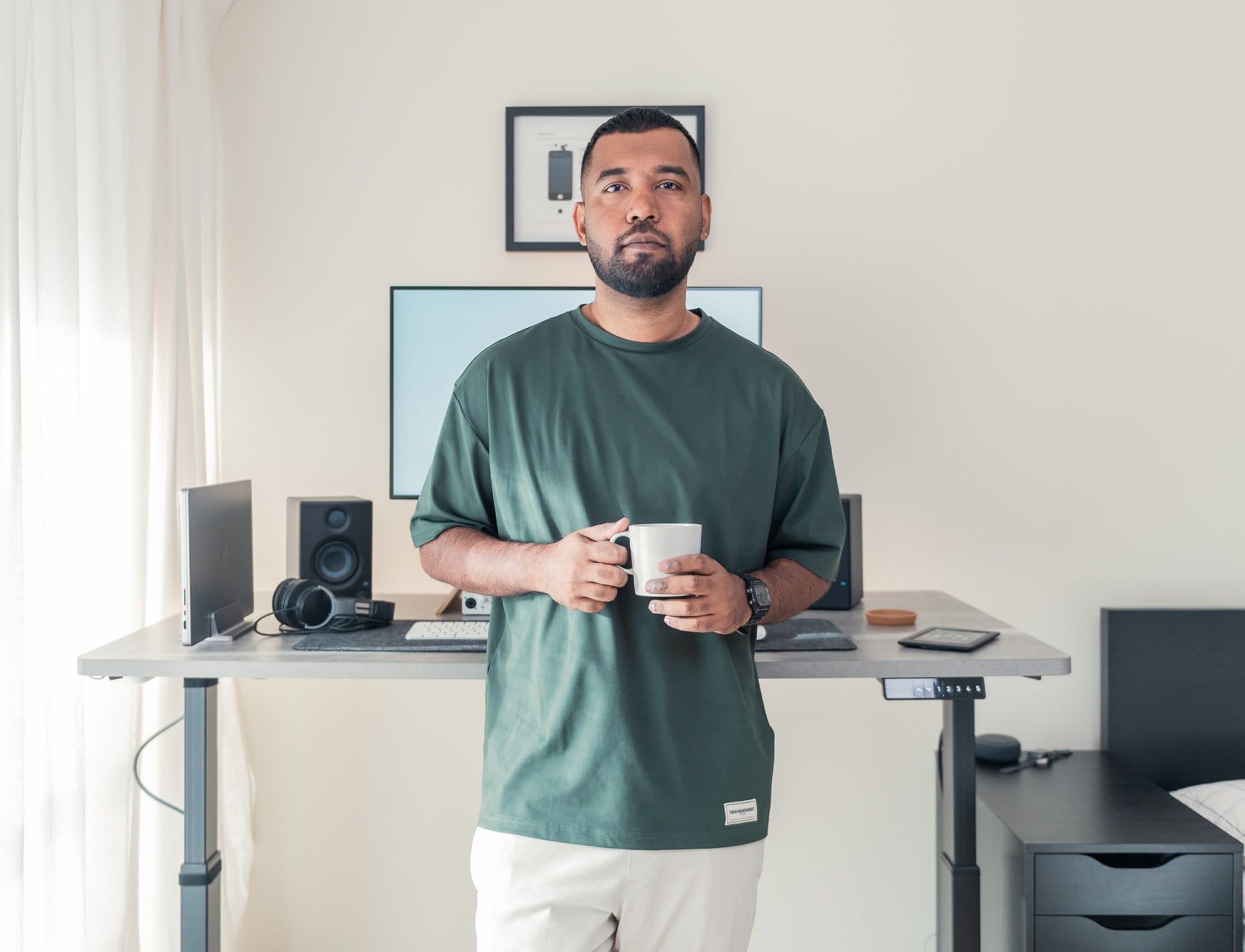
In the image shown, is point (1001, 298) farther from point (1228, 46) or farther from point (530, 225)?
point (530, 225)

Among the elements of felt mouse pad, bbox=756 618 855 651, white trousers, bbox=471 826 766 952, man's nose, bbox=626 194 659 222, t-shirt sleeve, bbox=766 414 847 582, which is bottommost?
white trousers, bbox=471 826 766 952

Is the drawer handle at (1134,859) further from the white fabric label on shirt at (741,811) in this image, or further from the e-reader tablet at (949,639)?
the white fabric label on shirt at (741,811)

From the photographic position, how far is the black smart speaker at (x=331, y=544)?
2086 mm

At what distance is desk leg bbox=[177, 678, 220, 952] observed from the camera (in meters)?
1.79

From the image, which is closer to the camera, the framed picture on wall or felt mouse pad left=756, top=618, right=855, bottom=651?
felt mouse pad left=756, top=618, right=855, bottom=651

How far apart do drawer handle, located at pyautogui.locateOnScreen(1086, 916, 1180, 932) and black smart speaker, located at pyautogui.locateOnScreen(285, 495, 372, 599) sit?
157 centimetres

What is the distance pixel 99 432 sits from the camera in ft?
6.22

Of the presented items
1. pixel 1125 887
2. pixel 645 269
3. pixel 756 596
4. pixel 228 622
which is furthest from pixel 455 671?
pixel 1125 887

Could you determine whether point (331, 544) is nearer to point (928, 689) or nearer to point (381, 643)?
point (381, 643)

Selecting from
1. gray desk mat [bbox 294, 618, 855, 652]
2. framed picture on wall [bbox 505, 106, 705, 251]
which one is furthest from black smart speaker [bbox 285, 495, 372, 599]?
framed picture on wall [bbox 505, 106, 705, 251]

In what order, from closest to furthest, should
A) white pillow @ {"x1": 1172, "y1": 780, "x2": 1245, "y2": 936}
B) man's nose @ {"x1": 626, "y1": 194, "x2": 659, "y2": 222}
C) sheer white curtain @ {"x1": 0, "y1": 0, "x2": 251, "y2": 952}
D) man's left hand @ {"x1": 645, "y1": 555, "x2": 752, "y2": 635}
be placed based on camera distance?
1. man's left hand @ {"x1": 645, "y1": 555, "x2": 752, "y2": 635}
2. man's nose @ {"x1": 626, "y1": 194, "x2": 659, "y2": 222}
3. sheer white curtain @ {"x1": 0, "y1": 0, "x2": 251, "y2": 952}
4. white pillow @ {"x1": 1172, "y1": 780, "x2": 1245, "y2": 936}

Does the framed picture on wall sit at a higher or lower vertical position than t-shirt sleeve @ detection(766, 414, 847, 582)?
higher


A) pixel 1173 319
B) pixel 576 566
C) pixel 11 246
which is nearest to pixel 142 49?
pixel 11 246

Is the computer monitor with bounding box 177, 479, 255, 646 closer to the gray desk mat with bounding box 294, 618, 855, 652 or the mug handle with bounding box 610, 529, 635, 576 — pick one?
the gray desk mat with bounding box 294, 618, 855, 652
